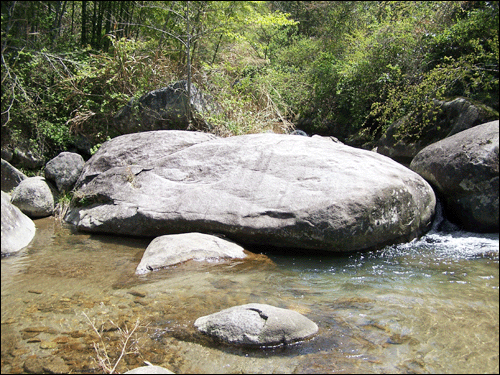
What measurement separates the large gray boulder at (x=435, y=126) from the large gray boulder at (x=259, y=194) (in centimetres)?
204

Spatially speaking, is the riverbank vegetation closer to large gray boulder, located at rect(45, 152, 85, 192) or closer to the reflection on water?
large gray boulder, located at rect(45, 152, 85, 192)

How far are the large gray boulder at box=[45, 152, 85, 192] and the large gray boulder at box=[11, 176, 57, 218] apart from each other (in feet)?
0.73

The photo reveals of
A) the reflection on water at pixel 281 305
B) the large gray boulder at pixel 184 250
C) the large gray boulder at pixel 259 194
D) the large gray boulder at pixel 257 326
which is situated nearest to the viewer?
the reflection on water at pixel 281 305

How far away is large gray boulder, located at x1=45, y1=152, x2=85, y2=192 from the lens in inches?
280

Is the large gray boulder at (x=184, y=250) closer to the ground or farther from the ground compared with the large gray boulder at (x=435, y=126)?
closer to the ground

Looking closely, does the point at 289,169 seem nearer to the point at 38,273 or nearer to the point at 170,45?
the point at 38,273

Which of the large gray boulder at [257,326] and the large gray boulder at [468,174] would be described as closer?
the large gray boulder at [468,174]

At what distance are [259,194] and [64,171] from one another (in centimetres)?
401

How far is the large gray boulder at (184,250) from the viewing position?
454cm

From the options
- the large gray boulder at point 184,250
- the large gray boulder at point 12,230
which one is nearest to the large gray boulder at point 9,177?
the large gray boulder at point 184,250

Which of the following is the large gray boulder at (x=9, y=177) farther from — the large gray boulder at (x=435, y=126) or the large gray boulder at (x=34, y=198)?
the large gray boulder at (x=435, y=126)

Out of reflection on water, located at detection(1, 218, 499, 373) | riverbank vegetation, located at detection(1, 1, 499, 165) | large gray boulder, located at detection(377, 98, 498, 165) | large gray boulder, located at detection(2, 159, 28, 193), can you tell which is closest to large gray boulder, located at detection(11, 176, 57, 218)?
large gray boulder, located at detection(2, 159, 28, 193)

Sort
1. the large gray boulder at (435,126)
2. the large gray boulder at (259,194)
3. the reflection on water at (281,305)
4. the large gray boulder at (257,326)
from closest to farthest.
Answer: the reflection on water at (281,305) < the large gray boulder at (257,326) < the large gray boulder at (259,194) < the large gray boulder at (435,126)

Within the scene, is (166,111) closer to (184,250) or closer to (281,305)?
(184,250)
